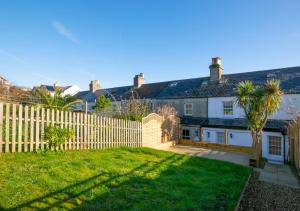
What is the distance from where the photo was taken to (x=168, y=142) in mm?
17859

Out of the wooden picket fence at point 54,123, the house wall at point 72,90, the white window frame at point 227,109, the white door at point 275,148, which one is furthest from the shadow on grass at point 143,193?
the house wall at point 72,90

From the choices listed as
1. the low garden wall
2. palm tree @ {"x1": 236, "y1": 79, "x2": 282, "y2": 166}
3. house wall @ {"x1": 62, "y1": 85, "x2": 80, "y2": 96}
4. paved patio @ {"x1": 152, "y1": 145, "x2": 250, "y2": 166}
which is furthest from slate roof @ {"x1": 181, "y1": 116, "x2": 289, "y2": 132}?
house wall @ {"x1": 62, "y1": 85, "x2": 80, "y2": 96}

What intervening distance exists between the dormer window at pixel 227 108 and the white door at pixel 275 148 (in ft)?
14.9

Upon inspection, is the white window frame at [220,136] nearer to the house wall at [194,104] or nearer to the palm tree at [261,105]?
the house wall at [194,104]

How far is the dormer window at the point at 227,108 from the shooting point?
20.4m

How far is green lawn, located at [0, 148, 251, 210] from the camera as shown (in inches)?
165

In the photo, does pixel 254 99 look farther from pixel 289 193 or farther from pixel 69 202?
pixel 69 202

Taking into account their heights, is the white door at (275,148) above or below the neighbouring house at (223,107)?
below

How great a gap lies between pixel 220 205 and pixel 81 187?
368 cm

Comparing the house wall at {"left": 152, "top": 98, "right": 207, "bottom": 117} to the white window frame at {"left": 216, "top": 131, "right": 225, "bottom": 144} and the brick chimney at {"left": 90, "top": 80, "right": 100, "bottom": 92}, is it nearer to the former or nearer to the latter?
the white window frame at {"left": 216, "top": 131, "right": 225, "bottom": 144}

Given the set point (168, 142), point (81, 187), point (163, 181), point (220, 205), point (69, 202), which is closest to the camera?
point (69, 202)

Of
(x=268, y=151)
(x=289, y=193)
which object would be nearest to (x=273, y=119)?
(x=268, y=151)

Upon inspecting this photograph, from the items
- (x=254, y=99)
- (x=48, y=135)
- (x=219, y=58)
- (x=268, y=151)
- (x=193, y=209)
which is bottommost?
(x=268, y=151)

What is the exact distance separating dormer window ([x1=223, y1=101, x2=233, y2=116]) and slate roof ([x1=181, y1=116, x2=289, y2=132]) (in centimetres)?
84
